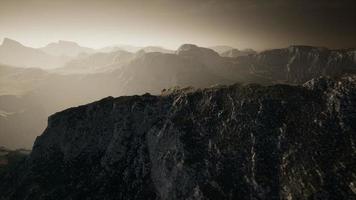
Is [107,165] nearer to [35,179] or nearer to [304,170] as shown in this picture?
[35,179]

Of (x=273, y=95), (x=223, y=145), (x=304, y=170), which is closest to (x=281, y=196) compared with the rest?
(x=304, y=170)

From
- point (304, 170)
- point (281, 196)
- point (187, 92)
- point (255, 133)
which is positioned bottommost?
point (281, 196)

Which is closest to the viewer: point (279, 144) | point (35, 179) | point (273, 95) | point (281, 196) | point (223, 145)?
point (281, 196)

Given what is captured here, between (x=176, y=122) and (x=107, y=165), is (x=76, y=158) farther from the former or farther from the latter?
(x=176, y=122)

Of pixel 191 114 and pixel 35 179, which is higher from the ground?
pixel 191 114

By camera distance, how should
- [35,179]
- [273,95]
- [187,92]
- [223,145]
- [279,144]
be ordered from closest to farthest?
[279,144]
[223,145]
[273,95]
[35,179]
[187,92]

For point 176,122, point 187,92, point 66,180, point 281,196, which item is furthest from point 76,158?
point 281,196

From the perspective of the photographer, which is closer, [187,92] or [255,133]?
[255,133]
